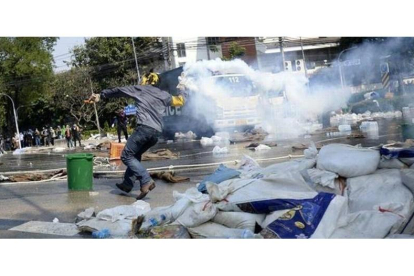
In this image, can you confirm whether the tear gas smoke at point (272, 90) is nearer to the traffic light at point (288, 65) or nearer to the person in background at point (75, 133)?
the traffic light at point (288, 65)

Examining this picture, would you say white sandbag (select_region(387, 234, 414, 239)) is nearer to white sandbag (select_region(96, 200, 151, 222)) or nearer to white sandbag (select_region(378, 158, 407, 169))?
white sandbag (select_region(378, 158, 407, 169))

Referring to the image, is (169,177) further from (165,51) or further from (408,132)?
(165,51)

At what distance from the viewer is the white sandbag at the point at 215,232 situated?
4238mm

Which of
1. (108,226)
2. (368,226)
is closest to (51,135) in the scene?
(108,226)

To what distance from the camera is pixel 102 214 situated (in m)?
4.99

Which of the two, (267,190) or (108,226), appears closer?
(267,190)

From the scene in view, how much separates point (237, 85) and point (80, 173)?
12.0m

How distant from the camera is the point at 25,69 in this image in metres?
9.83

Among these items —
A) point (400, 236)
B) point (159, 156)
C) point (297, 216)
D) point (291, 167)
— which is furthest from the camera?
point (159, 156)

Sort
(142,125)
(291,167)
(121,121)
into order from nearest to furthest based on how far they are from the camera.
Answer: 1. (291,167)
2. (142,125)
3. (121,121)

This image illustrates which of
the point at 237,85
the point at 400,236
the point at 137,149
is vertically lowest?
the point at 400,236

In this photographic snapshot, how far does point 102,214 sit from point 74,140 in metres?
10.6

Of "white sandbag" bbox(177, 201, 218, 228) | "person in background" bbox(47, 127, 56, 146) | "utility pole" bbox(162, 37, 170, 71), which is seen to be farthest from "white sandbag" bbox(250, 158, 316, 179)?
"utility pole" bbox(162, 37, 170, 71)
